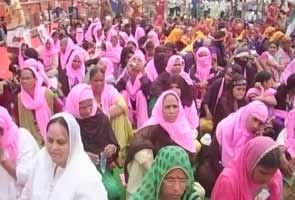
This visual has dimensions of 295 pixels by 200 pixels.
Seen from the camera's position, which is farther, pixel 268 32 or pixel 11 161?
pixel 268 32

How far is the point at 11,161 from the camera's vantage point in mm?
4105

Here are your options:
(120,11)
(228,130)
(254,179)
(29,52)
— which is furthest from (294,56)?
(120,11)

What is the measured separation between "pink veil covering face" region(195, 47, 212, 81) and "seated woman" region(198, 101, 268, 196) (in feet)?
14.0

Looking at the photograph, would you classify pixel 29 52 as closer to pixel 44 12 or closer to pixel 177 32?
pixel 177 32

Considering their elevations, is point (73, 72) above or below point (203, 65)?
above

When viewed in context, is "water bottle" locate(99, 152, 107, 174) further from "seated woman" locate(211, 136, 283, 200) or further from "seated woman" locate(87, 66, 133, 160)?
"seated woman" locate(211, 136, 283, 200)

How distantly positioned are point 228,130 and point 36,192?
2.19 metres

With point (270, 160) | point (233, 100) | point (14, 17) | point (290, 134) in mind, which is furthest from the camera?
point (14, 17)

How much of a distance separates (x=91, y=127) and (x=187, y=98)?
5.89 feet

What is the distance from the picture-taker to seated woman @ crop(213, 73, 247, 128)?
21.5 ft

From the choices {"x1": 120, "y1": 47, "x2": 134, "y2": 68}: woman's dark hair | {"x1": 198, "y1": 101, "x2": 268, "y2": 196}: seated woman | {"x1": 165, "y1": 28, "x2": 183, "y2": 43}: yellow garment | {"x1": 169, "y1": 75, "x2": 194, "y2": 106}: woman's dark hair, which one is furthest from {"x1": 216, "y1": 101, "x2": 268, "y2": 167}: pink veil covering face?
{"x1": 165, "y1": 28, "x2": 183, "y2": 43}: yellow garment

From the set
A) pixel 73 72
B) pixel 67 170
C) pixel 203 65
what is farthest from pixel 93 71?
pixel 203 65

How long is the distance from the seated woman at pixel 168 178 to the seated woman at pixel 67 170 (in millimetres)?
302

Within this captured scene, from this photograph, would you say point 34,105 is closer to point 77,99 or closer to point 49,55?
point 77,99
